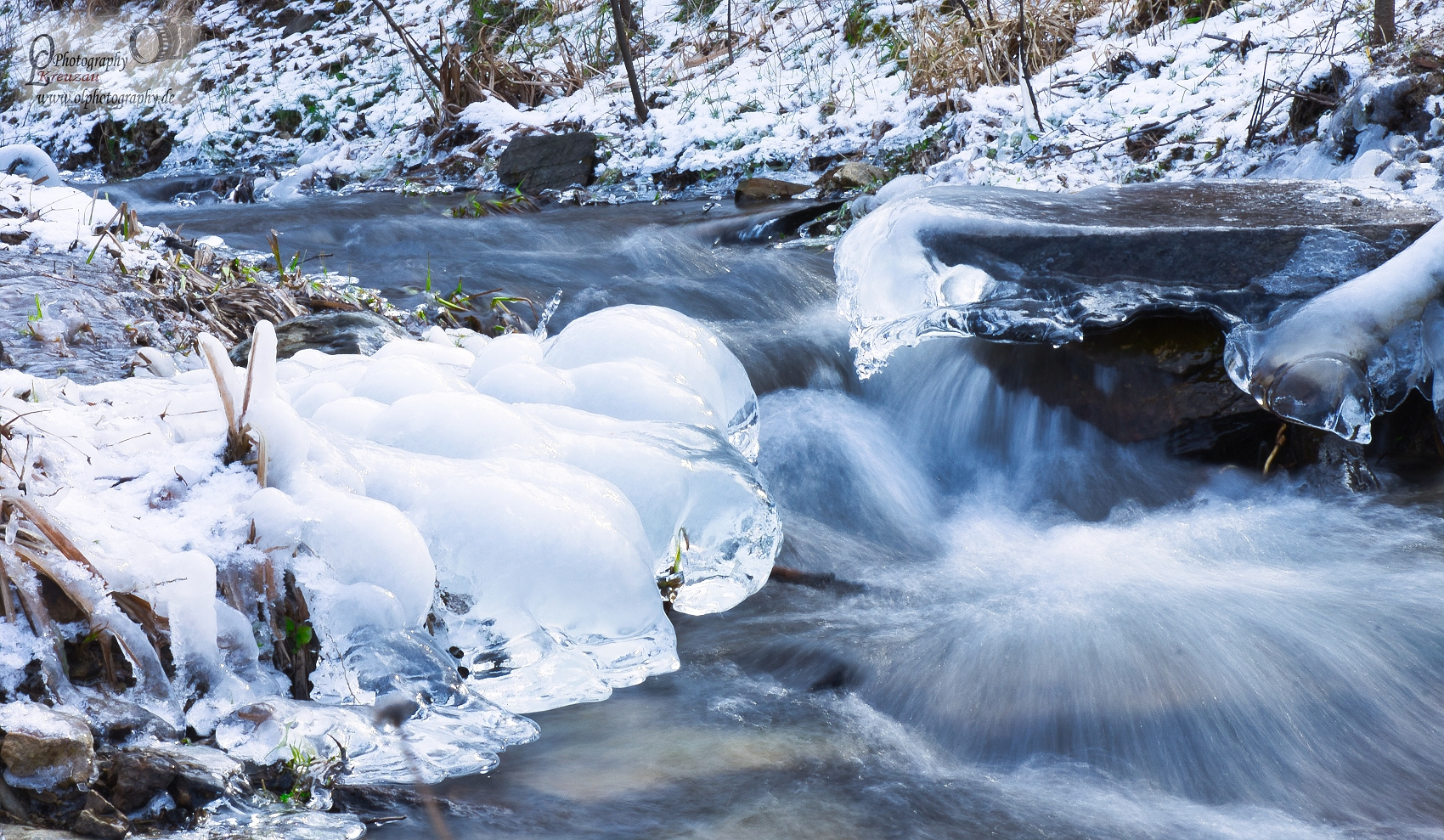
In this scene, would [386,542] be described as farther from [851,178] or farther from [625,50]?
[625,50]

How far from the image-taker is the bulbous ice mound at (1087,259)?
2979mm

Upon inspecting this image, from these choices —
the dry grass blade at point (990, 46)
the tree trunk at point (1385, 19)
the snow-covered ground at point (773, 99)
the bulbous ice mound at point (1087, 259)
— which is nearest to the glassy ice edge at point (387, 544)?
the bulbous ice mound at point (1087, 259)

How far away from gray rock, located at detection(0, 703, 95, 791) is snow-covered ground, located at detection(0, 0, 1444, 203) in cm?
454

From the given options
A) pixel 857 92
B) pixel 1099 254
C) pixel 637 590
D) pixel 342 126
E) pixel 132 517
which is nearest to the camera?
pixel 132 517

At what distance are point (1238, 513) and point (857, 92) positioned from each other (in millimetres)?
5884

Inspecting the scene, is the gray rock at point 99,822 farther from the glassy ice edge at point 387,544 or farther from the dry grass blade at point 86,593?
the dry grass blade at point 86,593

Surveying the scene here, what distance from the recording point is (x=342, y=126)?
33.9ft

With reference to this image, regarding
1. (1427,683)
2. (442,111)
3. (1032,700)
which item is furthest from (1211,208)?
(442,111)

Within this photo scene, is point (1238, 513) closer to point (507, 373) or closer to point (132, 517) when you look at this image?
point (507, 373)

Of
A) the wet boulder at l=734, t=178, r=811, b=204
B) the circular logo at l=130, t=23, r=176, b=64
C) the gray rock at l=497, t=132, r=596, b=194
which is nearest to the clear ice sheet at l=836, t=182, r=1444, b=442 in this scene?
the wet boulder at l=734, t=178, r=811, b=204

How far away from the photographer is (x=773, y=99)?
8211 millimetres

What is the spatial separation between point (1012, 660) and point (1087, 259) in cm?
161

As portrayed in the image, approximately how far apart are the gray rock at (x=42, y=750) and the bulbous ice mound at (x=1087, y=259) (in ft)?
8.85

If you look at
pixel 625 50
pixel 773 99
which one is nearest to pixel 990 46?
pixel 773 99
